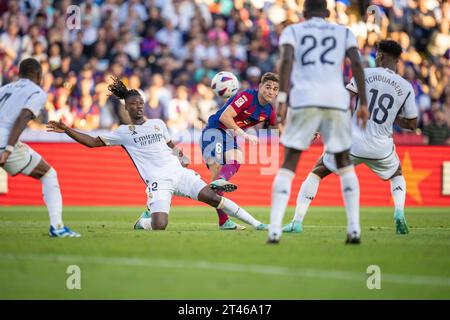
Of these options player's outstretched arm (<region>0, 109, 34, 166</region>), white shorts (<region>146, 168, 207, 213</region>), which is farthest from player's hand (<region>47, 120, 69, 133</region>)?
white shorts (<region>146, 168, 207, 213</region>)

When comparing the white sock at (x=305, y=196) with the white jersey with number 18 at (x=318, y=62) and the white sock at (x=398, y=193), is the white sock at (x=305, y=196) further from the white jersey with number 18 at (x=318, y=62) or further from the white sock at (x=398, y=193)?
the white jersey with number 18 at (x=318, y=62)

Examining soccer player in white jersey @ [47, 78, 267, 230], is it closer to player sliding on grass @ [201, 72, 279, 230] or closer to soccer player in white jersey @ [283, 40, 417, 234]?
player sliding on grass @ [201, 72, 279, 230]

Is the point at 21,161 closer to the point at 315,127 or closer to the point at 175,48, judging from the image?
the point at 315,127

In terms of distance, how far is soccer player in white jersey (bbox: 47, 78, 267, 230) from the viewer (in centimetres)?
1221

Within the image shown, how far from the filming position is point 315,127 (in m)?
9.22

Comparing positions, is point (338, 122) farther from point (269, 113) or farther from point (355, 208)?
point (269, 113)

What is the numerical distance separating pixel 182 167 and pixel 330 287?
625cm

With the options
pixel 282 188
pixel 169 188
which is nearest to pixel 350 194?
pixel 282 188

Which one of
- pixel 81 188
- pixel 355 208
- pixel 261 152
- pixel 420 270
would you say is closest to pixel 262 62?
pixel 261 152

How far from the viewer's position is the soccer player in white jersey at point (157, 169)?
12.2 m

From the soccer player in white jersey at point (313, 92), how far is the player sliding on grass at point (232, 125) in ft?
11.0

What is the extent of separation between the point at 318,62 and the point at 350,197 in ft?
4.75

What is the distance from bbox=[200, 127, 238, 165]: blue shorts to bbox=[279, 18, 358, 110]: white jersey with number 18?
4.37 meters

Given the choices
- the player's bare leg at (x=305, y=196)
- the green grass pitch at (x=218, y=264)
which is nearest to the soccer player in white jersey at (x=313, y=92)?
the green grass pitch at (x=218, y=264)
